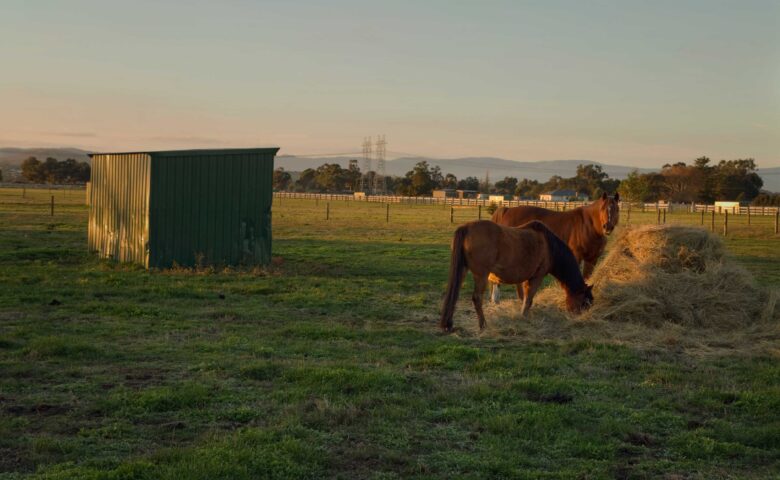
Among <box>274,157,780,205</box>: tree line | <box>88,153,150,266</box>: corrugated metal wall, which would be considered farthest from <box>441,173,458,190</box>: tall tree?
<box>88,153,150,266</box>: corrugated metal wall

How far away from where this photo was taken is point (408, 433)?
5668 millimetres

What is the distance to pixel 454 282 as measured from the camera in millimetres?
9594

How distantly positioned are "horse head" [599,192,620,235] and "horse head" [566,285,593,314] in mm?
1572

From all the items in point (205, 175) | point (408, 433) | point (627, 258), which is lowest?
point (408, 433)

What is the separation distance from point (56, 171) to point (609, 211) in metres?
147

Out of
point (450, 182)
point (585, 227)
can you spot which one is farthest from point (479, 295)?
point (450, 182)

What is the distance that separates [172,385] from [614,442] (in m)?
3.98

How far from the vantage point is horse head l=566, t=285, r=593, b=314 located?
10.7 metres

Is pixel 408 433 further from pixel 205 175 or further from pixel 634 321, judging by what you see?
pixel 205 175

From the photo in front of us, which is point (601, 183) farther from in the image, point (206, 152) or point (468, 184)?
point (206, 152)

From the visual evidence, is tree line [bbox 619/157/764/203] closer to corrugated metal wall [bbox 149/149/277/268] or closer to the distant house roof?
the distant house roof

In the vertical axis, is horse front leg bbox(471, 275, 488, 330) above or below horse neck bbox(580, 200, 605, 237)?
below

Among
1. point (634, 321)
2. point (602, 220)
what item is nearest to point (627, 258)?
point (602, 220)

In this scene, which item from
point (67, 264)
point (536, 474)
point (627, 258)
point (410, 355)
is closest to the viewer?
point (536, 474)
